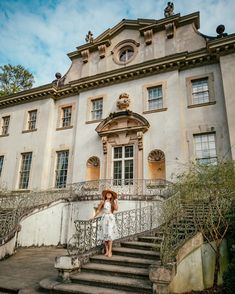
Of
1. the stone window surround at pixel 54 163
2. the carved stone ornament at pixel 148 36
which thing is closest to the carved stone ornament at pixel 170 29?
the carved stone ornament at pixel 148 36

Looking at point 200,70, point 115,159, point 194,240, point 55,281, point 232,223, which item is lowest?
point 55,281

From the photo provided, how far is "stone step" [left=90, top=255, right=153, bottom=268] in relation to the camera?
18.9 ft

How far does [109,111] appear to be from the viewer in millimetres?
17250

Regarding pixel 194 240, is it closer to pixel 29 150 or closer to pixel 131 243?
pixel 131 243

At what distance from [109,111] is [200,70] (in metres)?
6.75

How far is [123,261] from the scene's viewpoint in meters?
6.00

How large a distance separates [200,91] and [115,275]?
12.9m

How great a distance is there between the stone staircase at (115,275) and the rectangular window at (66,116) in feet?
45.6

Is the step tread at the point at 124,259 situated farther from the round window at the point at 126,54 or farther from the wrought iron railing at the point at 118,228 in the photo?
the round window at the point at 126,54

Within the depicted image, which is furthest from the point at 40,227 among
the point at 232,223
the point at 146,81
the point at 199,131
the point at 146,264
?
the point at 146,81

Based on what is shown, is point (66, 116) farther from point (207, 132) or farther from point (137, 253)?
point (137, 253)

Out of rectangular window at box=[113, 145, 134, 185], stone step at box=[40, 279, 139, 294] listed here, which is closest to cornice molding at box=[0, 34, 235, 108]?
rectangular window at box=[113, 145, 134, 185]

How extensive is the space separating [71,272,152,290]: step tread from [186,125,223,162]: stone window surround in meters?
9.85

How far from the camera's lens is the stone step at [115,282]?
4.82 meters
